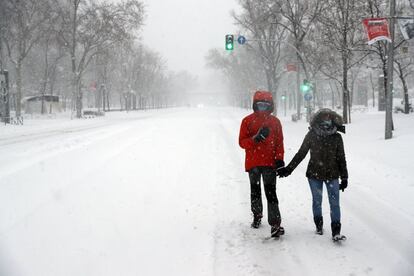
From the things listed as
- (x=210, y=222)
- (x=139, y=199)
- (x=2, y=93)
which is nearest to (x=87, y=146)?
(x=139, y=199)

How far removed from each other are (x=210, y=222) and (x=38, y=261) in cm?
254

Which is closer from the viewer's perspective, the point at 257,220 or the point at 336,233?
the point at 336,233

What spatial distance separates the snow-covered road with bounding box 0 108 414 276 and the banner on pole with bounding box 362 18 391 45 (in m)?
4.23

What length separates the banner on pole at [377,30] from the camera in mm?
13344

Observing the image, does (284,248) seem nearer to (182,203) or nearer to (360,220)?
(360,220)

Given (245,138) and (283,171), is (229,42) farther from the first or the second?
(283,171)

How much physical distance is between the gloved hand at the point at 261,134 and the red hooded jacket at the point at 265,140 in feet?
0.28

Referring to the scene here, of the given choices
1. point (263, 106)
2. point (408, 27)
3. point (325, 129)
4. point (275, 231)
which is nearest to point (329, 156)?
point (325, 129)

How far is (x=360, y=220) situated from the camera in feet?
20.8

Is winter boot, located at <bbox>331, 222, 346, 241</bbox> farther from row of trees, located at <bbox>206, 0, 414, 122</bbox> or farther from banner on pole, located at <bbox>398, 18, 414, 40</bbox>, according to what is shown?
row of trees, located at <bbox>206, 0, 414, 122</bbox>

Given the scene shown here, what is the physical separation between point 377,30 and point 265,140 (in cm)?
1010

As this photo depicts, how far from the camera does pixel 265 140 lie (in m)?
5.43

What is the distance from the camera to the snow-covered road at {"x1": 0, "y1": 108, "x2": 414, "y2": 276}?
15.4 ft

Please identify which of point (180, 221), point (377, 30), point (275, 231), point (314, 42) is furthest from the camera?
point (314, 42)
